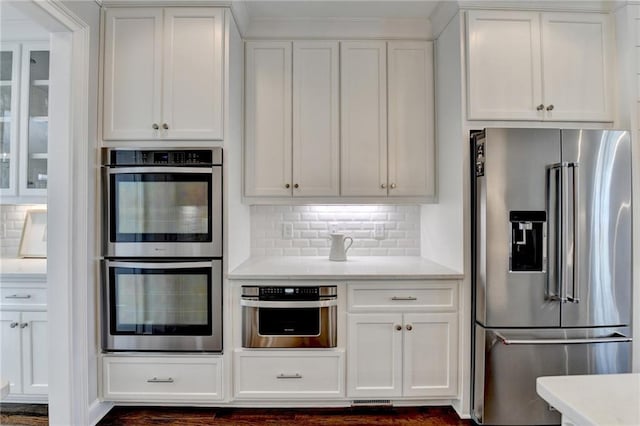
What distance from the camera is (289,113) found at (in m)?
2.58

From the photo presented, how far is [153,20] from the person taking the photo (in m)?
2.21

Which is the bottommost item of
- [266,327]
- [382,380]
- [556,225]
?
[382,380]

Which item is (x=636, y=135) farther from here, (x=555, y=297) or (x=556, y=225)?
Result: (x=555, y=297)

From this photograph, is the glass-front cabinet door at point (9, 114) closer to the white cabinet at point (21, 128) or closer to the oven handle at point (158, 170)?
the white cabinet at point (21, 128)

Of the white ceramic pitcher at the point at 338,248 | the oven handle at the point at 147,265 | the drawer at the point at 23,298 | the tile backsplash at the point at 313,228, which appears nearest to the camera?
the oven handle at the point at 147,265

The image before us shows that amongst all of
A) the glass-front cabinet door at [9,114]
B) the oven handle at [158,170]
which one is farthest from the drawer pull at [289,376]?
the glass-front cabinet door at [9,114]

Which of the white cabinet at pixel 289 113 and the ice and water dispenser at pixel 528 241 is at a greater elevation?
the white cabinet at pixel 289 113

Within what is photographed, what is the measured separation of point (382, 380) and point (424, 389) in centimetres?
27

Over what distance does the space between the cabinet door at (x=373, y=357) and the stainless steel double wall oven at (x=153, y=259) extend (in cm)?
86

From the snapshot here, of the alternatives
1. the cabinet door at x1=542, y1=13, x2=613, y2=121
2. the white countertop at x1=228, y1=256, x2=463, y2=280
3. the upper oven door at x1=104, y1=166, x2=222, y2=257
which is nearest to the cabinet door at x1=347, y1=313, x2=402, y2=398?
the white countertop at x1=228, y1=256, x2=463, y2=280

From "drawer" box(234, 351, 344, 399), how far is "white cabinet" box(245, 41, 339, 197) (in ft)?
3.77

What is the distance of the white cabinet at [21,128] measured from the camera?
2488mm

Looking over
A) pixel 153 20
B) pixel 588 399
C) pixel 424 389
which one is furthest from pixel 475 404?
pixel 153 20

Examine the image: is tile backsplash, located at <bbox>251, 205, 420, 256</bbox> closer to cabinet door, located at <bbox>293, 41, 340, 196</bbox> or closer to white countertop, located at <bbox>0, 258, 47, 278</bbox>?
cabinet door, located at <bbox>293, 41, 340, 196</bbox>
